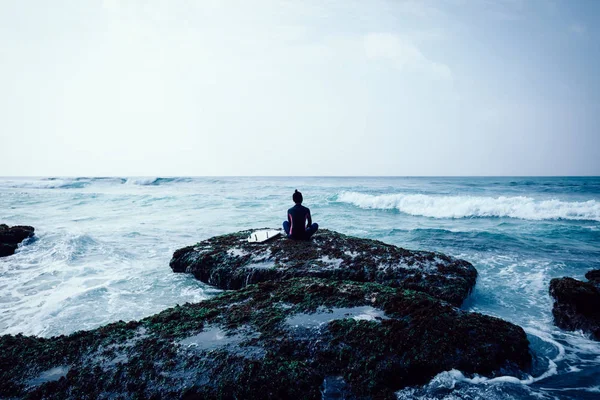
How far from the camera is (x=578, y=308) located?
5.25 m

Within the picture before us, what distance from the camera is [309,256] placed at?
22.7ft

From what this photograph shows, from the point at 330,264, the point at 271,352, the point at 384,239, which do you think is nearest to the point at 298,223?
the point at 330,264

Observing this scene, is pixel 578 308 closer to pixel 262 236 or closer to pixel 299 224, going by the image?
pixel 299 224

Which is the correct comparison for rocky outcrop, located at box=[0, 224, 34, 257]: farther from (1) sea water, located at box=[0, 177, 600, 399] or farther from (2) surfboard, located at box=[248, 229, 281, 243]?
(2) surfboard, located at box=[248, 229, 281, 243]

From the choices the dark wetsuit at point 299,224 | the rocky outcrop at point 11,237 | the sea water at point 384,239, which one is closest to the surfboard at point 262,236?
the dark wetsuit at point 299,224

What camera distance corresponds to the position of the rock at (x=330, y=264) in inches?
238

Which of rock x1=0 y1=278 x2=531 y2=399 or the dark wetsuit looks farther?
the dark wetsuit

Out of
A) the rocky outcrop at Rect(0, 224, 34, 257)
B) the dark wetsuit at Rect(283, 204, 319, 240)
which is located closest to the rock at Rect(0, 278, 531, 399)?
the dark wetsuit at Rect(283, 204, 319, 240)

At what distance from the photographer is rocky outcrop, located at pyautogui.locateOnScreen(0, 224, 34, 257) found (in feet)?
32.8

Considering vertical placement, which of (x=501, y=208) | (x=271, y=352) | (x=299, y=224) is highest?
(x=299, y=224)

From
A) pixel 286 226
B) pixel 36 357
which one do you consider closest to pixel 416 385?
pixel 36 357

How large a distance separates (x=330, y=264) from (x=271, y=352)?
3.18 meters

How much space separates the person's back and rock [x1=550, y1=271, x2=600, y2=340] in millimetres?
4914

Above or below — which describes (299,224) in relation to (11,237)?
above
